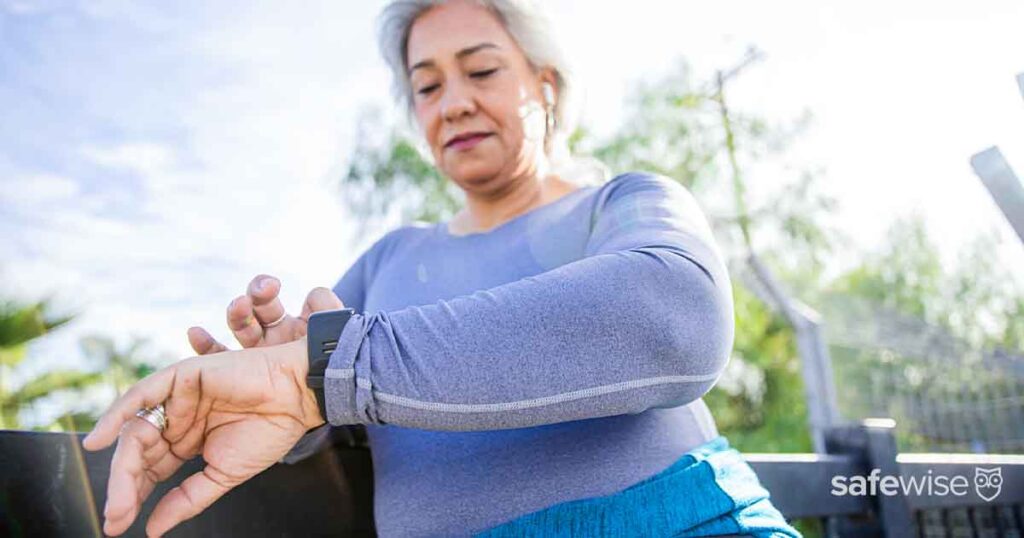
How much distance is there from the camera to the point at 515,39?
1553 millimetres

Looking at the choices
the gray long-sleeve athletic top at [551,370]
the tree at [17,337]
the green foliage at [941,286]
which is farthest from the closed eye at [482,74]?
the green foliage at [941,286]

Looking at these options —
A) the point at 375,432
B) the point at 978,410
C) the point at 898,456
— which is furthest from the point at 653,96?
the point at 375,432

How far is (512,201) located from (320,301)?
2.14 ft

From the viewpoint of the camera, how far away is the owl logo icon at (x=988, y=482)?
192 centimetres

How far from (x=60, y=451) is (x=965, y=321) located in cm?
1398

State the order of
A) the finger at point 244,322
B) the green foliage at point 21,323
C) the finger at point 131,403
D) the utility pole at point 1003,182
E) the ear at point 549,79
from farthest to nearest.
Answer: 1. the green foliage at point 21,323
2. the ear at point 549,79
3. the utility pole at point 1003,182
4. the finger at point 244,322
5. the finger at point 131,403

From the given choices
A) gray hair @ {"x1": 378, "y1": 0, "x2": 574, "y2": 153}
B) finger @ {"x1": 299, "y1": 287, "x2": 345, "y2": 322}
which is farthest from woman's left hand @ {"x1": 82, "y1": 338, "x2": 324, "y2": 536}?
gray hair @ {"x1": 378, "y1": 0, "x2": 574, "y2": 153}

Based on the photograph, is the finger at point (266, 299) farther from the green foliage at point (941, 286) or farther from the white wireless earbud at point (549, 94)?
the green foliage at point (941, 286)

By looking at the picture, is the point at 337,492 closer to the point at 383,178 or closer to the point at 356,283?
the point at 356,283

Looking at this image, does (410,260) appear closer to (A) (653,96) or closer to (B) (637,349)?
(B) (637,349)

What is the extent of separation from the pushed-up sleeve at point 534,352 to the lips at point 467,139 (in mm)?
670

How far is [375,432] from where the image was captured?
133cm

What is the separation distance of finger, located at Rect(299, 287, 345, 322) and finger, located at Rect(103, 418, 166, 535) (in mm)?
248

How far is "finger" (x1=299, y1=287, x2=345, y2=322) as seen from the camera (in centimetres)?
100
